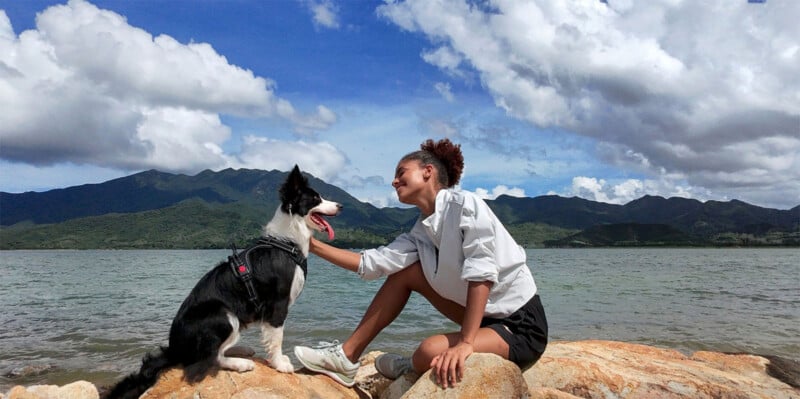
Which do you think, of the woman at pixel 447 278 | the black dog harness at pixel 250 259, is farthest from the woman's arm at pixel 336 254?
the black dog harness at pixel 250 259

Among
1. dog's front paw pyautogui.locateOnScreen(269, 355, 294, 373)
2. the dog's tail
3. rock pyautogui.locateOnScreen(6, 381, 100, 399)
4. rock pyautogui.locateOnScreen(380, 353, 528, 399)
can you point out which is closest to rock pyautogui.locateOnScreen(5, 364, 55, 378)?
rock pyautogui.locateOnScreen(6, 381, 100, 399)

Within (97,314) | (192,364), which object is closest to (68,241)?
(97,314)

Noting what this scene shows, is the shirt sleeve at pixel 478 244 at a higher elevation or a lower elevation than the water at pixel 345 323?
higher

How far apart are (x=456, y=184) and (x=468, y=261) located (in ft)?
3.86

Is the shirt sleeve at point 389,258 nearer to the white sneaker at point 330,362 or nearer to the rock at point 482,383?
the white sneaker at point 330,362

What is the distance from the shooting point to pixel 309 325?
13.7 meters

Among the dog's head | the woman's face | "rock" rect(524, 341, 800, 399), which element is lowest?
"rock" rect(524, 341, 800, 399)

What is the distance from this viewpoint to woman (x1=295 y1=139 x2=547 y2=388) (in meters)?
4.14

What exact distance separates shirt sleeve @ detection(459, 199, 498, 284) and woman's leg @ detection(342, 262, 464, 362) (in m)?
0.90

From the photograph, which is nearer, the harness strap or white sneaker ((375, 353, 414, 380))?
the harness strap

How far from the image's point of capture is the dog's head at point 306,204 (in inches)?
194

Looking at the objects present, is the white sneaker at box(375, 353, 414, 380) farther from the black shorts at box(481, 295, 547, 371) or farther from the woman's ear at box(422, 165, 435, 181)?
the woman's ear at box(422, 165, 435, 181)

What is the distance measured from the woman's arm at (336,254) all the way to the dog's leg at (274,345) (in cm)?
86

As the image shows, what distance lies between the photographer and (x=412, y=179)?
4750mm
